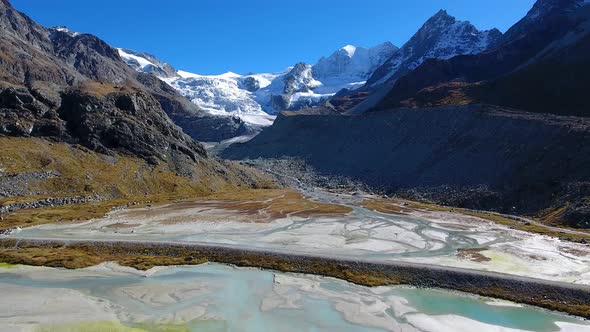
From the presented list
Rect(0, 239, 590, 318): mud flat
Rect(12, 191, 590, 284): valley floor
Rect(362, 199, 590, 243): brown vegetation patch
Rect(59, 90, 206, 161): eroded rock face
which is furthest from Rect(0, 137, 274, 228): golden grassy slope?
Rect(362, 199, 590, 243): brown vegetation patch

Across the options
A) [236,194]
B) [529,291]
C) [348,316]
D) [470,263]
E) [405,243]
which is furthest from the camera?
[236,194]

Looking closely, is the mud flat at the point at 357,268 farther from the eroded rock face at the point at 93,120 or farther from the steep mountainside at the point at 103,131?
the eroded rock face at the point at 93,120

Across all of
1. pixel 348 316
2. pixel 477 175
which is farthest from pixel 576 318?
pixel 477 175

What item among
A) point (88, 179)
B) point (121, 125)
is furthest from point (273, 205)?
point (121, 125)

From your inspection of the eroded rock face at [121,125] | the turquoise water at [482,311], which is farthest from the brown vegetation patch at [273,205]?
the turquoise water at [482,311]

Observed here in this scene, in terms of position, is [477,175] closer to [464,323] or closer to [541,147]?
[541,147]

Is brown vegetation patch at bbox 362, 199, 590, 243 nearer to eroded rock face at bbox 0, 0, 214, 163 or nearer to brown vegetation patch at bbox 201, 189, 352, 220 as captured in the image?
brown vegetation patch at bbox 201, 189, 352, 220
